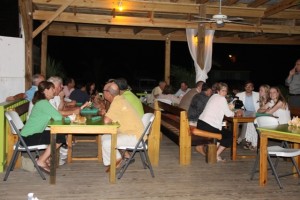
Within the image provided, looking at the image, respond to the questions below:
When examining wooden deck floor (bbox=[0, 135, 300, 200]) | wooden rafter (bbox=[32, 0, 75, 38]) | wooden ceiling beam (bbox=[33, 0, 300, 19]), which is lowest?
wooden deck floor (bbox=[0, 135, 300, 200])

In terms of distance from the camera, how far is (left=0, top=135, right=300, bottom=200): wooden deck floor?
4.00m

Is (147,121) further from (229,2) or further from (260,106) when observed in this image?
(229,2)

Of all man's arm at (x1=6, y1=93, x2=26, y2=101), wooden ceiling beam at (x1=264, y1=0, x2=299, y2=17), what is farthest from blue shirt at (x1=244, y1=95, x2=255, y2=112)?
man's arm at (x1=6, y1=93, x2=26, y2=101)

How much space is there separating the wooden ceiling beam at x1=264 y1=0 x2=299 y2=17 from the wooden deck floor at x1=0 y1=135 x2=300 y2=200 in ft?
15.4

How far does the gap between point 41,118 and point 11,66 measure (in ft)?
11.6

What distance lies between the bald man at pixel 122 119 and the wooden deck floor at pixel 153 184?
46 cm

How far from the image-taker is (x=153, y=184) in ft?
14.4

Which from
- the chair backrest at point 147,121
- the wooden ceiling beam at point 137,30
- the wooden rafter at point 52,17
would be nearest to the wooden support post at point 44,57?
the wooden ceiling beam at point 137,30

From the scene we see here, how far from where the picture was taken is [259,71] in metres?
26.9

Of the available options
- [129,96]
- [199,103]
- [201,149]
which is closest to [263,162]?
[201,149]

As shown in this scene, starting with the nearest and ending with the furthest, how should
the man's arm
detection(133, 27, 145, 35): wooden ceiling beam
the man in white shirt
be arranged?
1. the man's arm
2. the man in white shirt
3. detection(133, 27, 145, 35): wooden ceiling beam

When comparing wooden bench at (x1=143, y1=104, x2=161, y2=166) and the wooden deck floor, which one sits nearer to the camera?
the wooden deck floor

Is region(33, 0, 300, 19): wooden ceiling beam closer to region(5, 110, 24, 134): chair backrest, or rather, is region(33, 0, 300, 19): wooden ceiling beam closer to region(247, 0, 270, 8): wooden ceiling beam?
region(247, 0, 270, 8): wooden ceiling beam

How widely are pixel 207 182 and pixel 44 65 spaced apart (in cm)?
799
